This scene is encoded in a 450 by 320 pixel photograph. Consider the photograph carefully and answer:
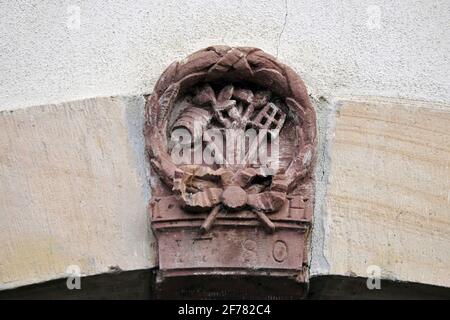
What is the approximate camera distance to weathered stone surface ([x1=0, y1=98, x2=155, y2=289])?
257cm

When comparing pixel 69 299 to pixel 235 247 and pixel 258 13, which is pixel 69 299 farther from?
pixel 258 13

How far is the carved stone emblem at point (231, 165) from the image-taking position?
8.24 ft

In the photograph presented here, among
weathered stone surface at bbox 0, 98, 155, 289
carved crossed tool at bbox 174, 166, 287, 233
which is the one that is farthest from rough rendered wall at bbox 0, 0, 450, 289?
carved crossed tool at bbox 174, 166, 287, 233

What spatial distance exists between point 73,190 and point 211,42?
498 mm

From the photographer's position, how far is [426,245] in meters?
2.59

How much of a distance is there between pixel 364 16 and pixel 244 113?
1.39ft

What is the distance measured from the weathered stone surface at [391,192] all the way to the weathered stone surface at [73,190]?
1.49ft

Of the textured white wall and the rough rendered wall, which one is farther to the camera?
the textured white wall

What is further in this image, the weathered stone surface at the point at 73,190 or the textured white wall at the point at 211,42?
the textured white wall at the point at 211,42

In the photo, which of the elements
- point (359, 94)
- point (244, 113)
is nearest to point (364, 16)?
point (359, 94)

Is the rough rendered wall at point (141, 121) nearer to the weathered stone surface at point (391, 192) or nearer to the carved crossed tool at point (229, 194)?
the weathered stone surface at point (391, 192)

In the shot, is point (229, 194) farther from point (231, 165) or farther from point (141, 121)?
point (141, 121)

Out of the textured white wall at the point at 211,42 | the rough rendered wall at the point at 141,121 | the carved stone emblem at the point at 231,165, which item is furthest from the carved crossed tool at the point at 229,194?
the textured white wall at the point at 211,42

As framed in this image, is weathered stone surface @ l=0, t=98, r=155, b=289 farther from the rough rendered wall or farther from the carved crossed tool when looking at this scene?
the carved crossed tool
